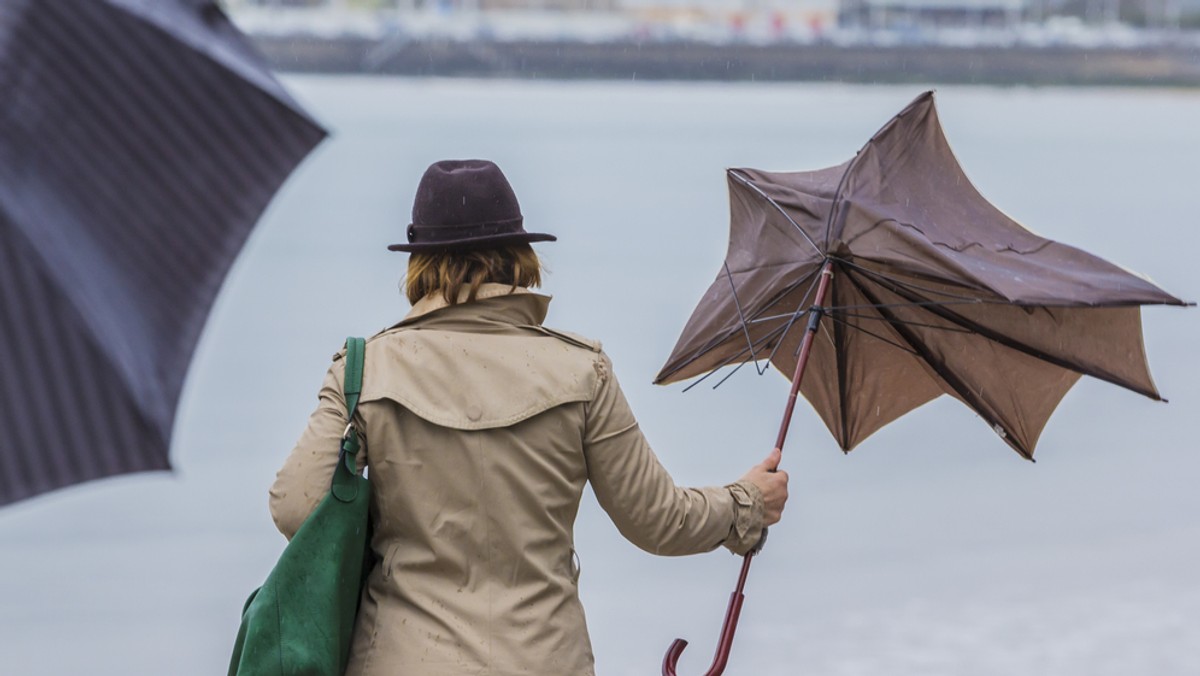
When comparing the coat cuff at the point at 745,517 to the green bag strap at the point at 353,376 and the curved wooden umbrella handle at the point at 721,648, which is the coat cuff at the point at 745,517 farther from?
the green bag strap at the point at 353,376

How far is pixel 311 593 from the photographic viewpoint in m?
1.73

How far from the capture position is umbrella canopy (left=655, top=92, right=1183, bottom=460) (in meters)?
2.19

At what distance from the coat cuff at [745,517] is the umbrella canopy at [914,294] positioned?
0.36m

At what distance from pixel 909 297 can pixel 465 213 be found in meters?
0.74

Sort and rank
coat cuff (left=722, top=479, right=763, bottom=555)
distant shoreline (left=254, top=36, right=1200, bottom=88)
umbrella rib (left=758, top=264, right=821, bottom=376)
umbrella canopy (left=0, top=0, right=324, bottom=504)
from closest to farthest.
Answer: umbrella canopy (left=0, top=0, right=324, bottom=504), coat cuff (left=722, top=479, right=763, bottom=555), umbrella rib (left=758, top=264, right=821, bottom=376), distant shoreline (left=254, top=36, right=1200, bottom=88)

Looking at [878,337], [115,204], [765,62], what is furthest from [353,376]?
[765,62]

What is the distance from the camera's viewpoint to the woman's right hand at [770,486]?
199 centimetres

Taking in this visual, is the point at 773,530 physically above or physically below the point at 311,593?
below

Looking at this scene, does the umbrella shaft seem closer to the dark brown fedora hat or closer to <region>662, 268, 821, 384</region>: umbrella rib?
<region>662, 268, 821, 384</region>: umbrella rib

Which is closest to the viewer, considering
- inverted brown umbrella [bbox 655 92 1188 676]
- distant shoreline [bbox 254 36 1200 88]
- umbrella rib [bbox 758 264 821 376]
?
inverted brown umbrella [bbox 655 92 1188 676]

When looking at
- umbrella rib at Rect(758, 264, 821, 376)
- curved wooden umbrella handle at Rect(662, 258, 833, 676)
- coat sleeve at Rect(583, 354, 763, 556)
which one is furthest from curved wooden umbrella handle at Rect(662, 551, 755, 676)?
umbrella rib at Rect(758, 264, 821, 376)

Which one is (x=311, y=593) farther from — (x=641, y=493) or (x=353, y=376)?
(x=641, y=493)

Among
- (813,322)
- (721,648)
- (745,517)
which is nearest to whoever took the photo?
(745,517)

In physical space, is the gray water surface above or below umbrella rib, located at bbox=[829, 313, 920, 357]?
below
